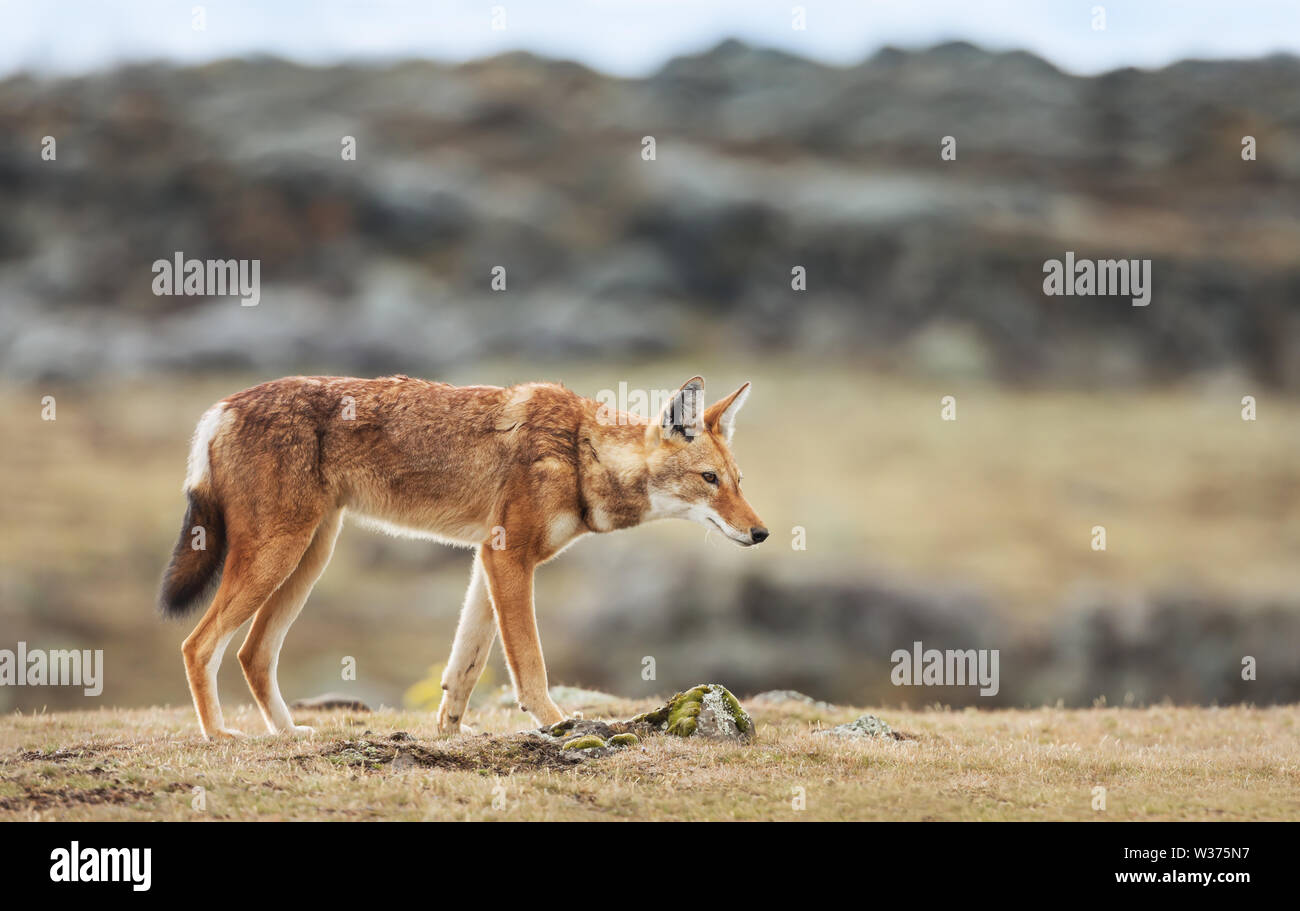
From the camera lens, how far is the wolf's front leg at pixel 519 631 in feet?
36.2

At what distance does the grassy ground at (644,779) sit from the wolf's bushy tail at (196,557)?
128 cm

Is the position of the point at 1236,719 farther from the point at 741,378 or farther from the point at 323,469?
the point at 741,378

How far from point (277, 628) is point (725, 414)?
469cm

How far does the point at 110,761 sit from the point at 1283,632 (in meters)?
46.7

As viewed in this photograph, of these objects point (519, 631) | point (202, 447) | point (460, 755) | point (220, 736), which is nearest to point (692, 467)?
point (519, 631)

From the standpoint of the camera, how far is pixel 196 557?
1134 cm

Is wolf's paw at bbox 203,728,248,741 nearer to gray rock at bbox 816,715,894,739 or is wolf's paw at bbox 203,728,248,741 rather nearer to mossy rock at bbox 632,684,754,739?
mossy rock at bbox 632,684,754,739

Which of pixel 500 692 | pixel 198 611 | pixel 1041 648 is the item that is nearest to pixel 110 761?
pixel 198 611

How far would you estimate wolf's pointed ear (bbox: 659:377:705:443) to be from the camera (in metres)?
11.4

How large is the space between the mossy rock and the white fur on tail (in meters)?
4.59

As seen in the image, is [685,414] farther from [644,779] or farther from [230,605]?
[230,605]

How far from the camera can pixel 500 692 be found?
16.0 metres

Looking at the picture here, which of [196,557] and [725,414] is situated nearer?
[196,557]

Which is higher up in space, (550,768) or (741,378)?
(741,378)
